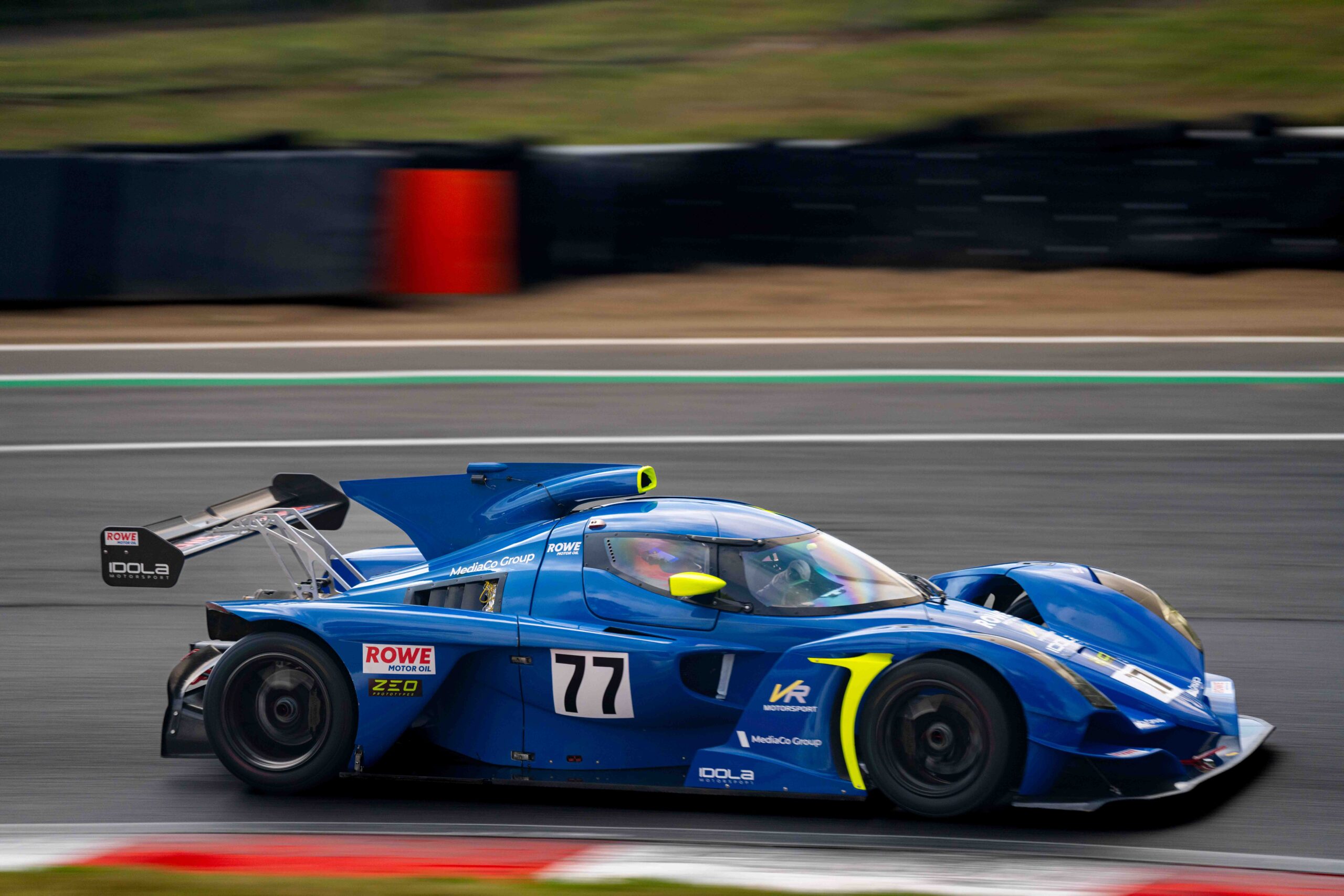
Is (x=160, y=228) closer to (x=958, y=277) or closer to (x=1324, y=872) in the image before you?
(x=958, y=277)

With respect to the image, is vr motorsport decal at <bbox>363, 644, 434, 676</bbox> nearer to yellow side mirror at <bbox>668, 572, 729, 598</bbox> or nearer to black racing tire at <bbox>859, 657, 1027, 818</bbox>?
yellow side mirror at <bbox>668, 572, 729, 598</bbox>

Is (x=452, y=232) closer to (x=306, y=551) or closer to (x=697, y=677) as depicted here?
(x=306, y=551)

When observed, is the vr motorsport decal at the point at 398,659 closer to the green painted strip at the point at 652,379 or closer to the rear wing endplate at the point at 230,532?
the rear wing endplate at the point at 230,532

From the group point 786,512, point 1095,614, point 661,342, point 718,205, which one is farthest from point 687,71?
point 1095,614

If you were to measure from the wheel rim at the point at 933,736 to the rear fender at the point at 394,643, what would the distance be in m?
1.37

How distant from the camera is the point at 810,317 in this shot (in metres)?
13.4

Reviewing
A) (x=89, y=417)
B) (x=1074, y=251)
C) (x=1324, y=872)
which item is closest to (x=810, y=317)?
(x=1074, y=251)

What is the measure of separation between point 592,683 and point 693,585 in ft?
1.68

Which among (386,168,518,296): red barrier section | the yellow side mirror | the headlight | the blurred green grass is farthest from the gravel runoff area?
the yellow side mirror

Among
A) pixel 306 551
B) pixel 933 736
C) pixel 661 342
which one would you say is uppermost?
pixel 661 342

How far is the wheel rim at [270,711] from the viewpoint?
207 inches

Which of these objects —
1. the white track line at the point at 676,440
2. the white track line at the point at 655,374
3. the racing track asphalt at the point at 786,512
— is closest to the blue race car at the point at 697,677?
the racing track asphalt at the point at 786,512

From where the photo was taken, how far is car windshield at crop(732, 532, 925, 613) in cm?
509

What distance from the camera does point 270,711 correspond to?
5281 mm
